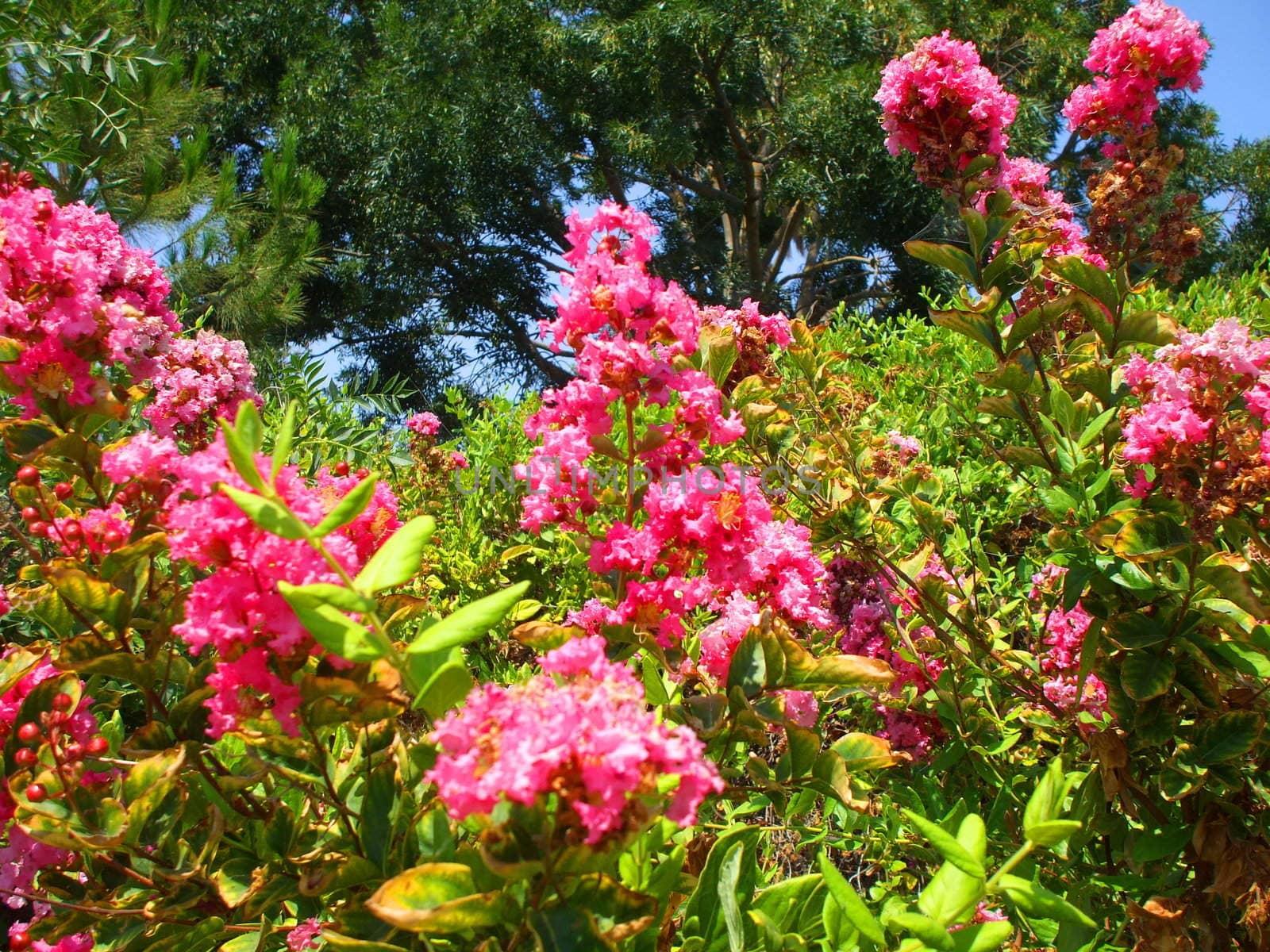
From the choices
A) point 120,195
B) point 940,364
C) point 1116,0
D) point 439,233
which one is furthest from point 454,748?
point 1116,0

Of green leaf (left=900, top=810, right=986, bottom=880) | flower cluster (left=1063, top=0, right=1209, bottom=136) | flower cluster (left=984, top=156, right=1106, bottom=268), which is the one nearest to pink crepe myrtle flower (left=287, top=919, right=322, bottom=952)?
green leaf (left=900, top=810, right=986, bottom=880)

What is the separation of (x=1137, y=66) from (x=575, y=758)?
196 cm

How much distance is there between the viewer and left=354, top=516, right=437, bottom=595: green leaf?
637 mm

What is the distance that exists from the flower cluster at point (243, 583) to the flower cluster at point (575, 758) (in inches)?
7.4

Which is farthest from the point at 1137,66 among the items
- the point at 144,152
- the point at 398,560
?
the point at 144,152

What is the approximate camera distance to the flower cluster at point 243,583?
2.31 feet

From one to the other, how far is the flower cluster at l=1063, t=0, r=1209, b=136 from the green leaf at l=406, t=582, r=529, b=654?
6.10ft

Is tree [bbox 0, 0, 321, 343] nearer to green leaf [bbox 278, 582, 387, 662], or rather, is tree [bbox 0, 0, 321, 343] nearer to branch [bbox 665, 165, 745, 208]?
green leaf [bbox 278, 582, 387, 662]

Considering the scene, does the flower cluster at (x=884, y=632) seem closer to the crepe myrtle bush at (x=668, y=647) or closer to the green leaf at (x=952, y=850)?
the crepe myrtle bush at (x=668, y=647)

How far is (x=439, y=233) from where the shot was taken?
13.1m

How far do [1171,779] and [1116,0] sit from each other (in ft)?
55.1

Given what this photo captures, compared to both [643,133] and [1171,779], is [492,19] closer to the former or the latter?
[643,133]

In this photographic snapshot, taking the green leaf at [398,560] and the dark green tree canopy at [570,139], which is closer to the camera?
the green leaf at [398,560]

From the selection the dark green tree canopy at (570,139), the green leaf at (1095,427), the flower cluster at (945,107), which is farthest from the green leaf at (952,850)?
the dark green tree canopy at (570,139)
